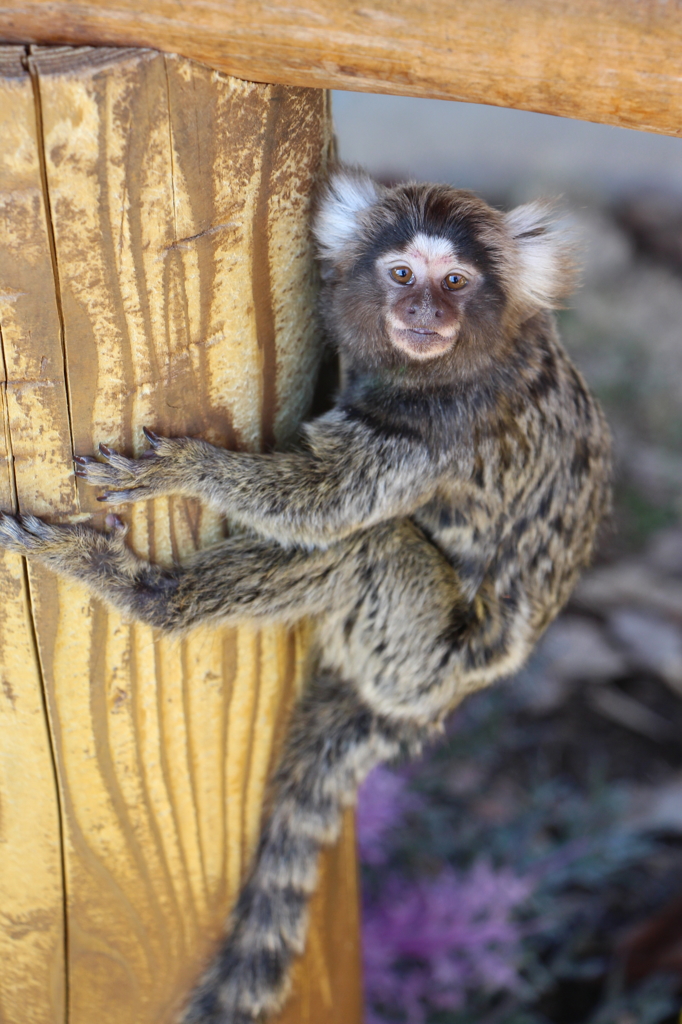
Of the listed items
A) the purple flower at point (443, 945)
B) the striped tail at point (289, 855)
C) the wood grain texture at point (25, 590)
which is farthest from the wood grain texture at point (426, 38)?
the purple flower at point (443, 945)

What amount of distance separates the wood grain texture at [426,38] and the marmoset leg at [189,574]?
0.86 metres

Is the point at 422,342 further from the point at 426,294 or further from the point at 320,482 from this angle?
the point at 320,482

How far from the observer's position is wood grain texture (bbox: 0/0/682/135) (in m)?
1.46

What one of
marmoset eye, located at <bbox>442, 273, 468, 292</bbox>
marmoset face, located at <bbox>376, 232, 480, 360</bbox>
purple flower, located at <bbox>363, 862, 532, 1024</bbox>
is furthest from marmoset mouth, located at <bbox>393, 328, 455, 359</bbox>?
purple flower, located at <bbox>363, 862, 532, 1024</bbox>

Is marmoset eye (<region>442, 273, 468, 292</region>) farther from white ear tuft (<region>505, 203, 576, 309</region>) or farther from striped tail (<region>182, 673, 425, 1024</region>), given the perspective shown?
striped tail (<region>182, 673, 425, 1024</region>)

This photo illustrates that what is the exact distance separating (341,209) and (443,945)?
8.99ft

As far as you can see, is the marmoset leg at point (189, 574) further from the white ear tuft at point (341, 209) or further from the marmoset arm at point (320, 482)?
the white ear tuft at point (341, 209)

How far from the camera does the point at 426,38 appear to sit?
4.90ft

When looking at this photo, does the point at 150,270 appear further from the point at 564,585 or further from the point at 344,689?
the point at 564,585

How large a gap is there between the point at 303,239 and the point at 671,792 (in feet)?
11.5

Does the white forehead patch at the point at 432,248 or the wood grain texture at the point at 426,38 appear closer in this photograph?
the wood grain texture at the point at 426,38

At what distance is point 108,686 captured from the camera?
1920mm

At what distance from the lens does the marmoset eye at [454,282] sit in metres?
2.30

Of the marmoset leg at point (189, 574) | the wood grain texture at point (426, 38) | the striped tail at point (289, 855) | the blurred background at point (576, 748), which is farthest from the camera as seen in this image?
the blurred background at point (576, 748)
